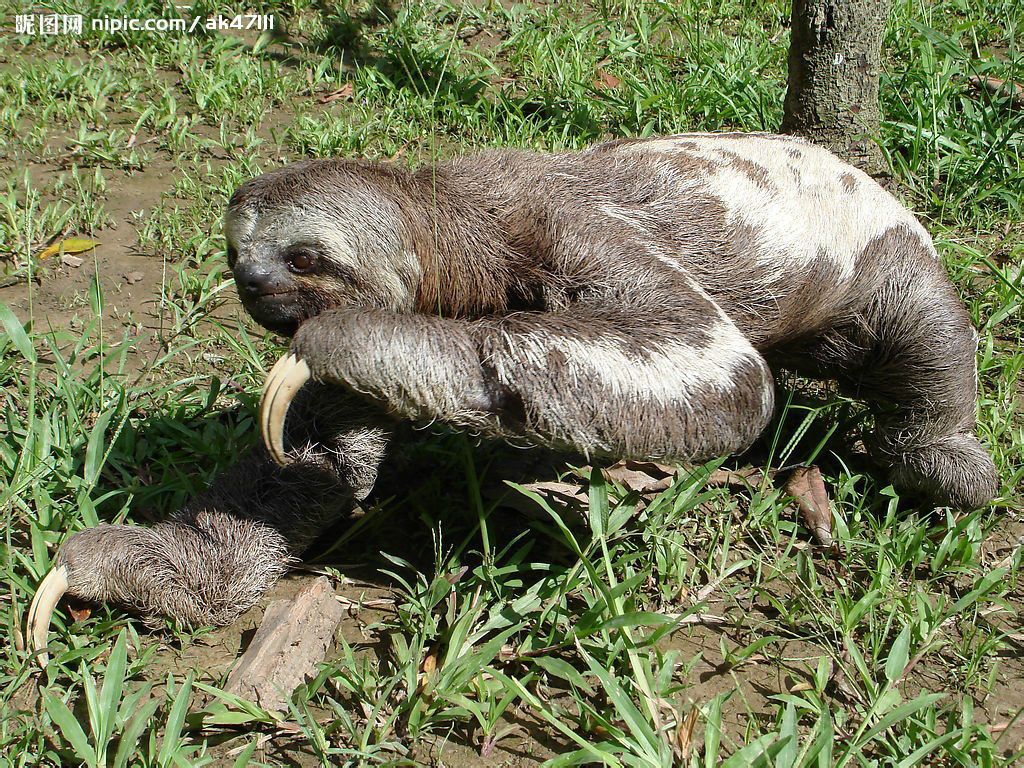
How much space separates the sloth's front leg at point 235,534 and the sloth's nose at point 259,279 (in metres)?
0.57

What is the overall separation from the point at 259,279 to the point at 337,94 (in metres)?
4.43

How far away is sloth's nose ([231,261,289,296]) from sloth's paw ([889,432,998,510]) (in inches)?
121

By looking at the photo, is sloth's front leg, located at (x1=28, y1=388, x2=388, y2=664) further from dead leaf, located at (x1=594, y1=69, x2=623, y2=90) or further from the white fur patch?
dead leaf, located at (x1=594, y1=69, x2=623, y2=90)

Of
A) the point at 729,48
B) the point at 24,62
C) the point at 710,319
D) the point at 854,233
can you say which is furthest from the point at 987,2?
the point at 24,62

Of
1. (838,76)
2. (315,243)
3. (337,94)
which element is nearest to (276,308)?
(315,243)

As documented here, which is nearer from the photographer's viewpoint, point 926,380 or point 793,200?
point 793,200

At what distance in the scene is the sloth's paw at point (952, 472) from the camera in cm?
458

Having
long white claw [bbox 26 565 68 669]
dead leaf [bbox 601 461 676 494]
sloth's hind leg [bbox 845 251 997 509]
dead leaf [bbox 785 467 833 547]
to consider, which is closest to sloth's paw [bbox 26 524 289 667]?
long white claw [bbox 26 565 68 669]

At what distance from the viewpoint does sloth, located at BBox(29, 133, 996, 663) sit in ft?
11.0

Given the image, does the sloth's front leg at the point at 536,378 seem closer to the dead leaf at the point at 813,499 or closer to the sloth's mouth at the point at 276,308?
the sloth's mouth at the point at 276,308

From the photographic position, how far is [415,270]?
397 cm

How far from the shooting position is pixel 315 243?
373 cm

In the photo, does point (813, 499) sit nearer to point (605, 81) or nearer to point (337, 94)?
point (605, 81)

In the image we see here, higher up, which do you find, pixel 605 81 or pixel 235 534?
pixel 605 81
